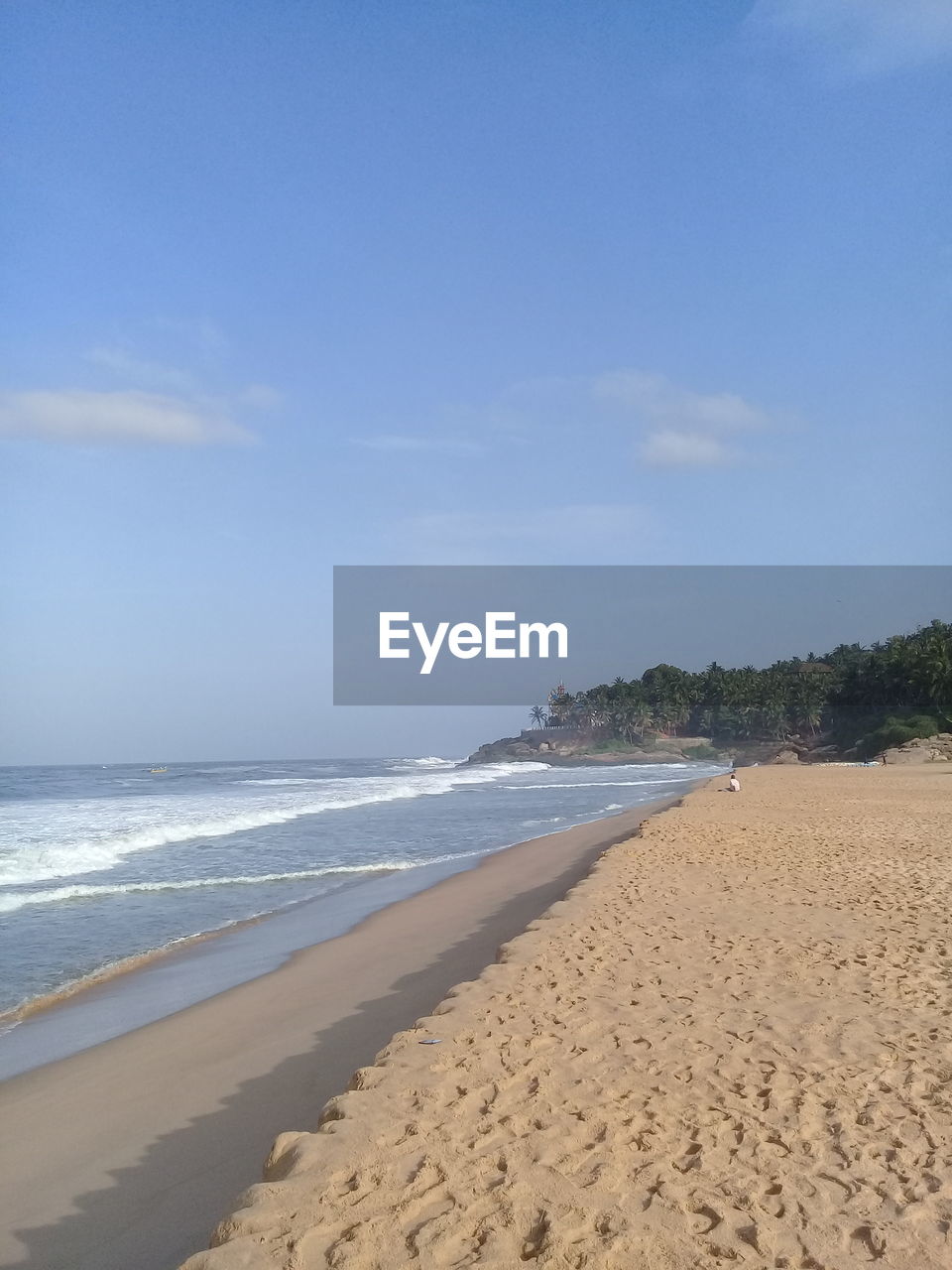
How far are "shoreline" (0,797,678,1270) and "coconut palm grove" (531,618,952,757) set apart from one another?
184 ft

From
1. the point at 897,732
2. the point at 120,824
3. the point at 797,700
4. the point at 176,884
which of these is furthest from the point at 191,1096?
the point at 797,700

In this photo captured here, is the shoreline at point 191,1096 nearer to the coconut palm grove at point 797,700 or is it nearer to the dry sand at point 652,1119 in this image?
the dry sand at point 652,1119

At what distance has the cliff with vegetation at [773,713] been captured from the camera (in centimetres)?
6272

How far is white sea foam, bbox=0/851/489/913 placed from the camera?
13.7 meters

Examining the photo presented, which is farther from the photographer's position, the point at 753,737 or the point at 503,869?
the point at 753,737

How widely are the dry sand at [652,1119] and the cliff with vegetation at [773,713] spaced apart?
153 feet

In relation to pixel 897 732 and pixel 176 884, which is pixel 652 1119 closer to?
pixel 176 884

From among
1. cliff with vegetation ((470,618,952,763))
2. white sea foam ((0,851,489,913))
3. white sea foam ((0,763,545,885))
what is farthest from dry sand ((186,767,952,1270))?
cliff with vegetation ((470,618,952,763))

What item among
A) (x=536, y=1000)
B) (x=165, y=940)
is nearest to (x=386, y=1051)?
(x=536, y=1000)

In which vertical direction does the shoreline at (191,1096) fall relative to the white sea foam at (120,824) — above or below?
above

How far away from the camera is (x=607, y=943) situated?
8.12 m

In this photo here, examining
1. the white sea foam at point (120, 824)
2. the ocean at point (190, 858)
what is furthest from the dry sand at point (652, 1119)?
the white sea foam at point (120, 824)

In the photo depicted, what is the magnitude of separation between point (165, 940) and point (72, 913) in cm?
266

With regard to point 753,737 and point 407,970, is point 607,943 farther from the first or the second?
point 753,737
